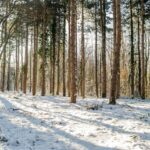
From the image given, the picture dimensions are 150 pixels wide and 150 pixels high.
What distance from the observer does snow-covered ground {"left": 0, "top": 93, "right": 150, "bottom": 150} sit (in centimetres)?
993

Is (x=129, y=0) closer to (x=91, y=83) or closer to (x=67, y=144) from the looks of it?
(x=67, y=144)

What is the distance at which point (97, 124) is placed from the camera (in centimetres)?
1238

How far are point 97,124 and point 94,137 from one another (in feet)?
5.59

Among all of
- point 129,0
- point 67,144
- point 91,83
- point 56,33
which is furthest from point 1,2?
point 91,83

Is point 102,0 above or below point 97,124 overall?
above

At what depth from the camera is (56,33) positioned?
1305 inches

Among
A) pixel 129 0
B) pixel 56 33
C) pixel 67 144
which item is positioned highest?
pixel 129 0

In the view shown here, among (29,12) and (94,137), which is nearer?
(94,137)

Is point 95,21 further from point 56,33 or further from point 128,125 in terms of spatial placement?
point 128,125

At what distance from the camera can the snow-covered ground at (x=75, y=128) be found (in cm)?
993

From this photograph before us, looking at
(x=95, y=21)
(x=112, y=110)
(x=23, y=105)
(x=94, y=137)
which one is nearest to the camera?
(x=94, y=137)

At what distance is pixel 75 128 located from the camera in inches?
469

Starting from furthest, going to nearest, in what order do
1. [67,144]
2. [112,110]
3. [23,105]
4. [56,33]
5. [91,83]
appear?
[91,83] → [56,33] → [23,105] → [112,110] → [67,144]

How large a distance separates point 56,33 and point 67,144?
24.1 m
